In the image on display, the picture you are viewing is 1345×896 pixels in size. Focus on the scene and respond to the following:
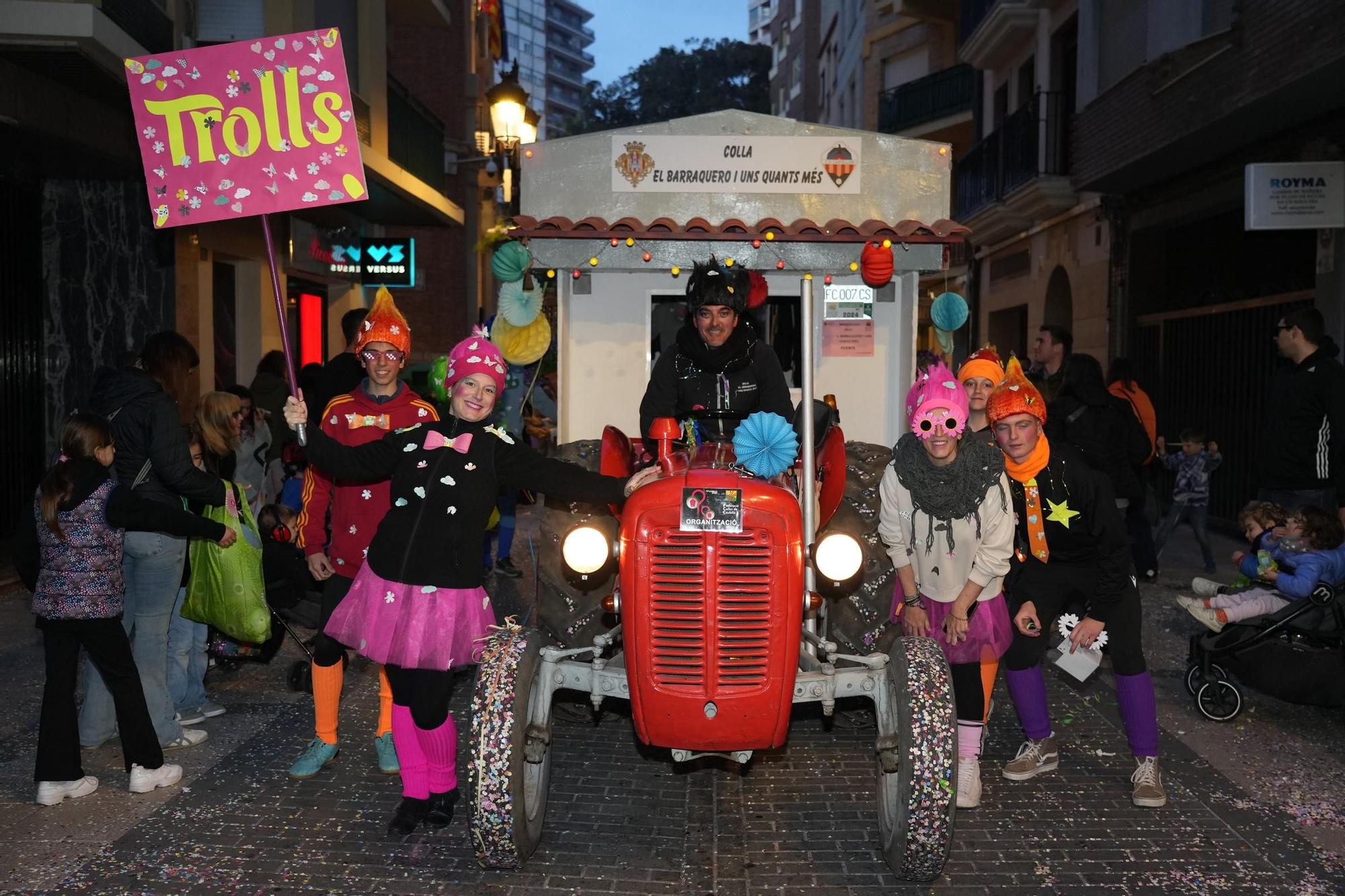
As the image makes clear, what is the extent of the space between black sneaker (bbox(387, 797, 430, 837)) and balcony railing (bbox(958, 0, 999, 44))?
1906 centimetres

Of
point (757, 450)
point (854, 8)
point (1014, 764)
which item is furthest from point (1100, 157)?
point (854, 8)

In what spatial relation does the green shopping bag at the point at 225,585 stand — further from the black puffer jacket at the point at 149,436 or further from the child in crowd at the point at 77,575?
the child in crowd at the point at 77,575

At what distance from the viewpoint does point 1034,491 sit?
4895 millimetres

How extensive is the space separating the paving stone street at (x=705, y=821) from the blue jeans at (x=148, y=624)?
179 millimetres

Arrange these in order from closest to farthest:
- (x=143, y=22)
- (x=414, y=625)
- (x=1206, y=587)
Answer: (x=414, y=625) → (x=1206, y=587) → (x=143, y=22)

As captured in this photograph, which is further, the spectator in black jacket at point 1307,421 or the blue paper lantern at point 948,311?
the blue paper lantern at point 948,311

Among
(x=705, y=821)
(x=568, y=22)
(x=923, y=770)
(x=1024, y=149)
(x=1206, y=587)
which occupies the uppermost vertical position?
(x=568, y=22)

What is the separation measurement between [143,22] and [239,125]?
7.62 meters

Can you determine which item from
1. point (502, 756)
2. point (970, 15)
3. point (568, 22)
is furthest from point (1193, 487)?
point (568, 22)

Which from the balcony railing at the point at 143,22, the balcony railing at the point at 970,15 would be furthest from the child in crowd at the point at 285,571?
the balcony railing at the point at 970,15

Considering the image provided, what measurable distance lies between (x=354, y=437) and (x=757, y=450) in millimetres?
2149

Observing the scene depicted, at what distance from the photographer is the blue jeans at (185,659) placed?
19.9 ft

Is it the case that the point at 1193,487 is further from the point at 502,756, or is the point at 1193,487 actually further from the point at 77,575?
the point at 77,575

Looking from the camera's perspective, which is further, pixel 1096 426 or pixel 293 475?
pixel 293 475
